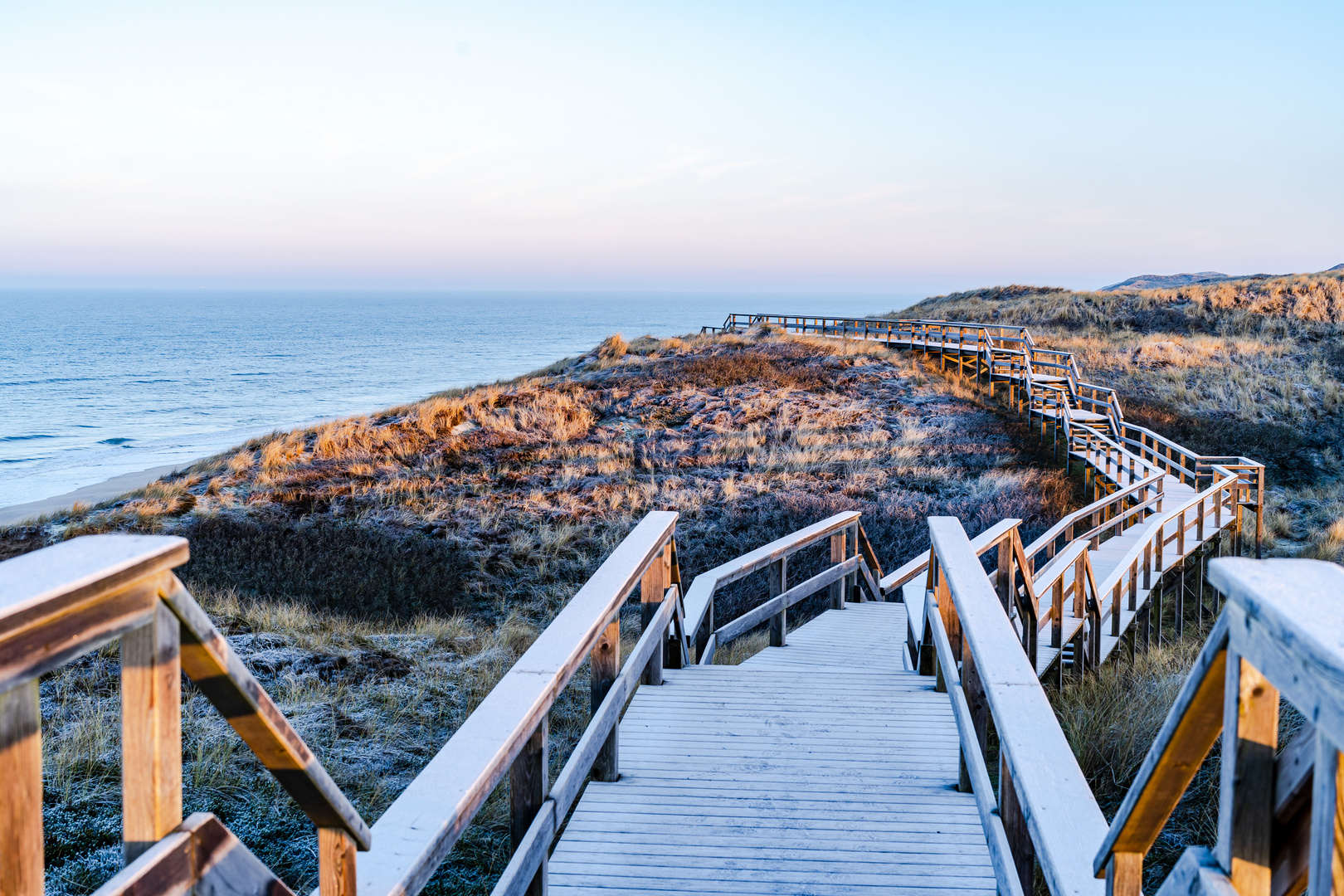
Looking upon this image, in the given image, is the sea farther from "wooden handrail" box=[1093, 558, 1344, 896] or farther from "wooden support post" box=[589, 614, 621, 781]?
"wooden handrail" box=[1093, 558, 1344, 896]

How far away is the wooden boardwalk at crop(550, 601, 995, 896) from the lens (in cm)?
330

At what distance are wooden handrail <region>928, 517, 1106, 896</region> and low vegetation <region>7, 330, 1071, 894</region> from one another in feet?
8.43

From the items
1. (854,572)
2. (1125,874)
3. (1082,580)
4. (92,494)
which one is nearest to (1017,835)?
(1125,874)

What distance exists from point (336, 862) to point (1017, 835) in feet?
6.87

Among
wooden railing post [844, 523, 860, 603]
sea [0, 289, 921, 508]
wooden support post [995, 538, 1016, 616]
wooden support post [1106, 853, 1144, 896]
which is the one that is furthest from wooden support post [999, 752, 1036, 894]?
sea [0, 289, 921, 508]

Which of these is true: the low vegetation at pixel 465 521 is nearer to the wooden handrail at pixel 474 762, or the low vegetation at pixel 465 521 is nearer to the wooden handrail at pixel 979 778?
the wooden handrail at pixel 474 762

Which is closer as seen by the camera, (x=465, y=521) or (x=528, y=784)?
(x=528, y=784)

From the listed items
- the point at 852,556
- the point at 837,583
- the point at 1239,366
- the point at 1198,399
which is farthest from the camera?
the point at 1239,366

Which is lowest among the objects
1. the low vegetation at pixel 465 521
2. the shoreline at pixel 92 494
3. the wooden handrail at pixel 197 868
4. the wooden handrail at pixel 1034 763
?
the shoreline at pixel 92 494

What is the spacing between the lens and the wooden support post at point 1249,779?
3.40ft

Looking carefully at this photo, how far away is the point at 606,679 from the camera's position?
3879 mm

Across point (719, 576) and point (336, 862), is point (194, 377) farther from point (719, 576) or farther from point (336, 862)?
point (336, 862)

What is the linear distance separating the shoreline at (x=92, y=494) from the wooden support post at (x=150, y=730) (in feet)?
78.0

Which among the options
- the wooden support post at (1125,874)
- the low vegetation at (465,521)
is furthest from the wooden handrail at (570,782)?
the wooden support post at (1125,874)
